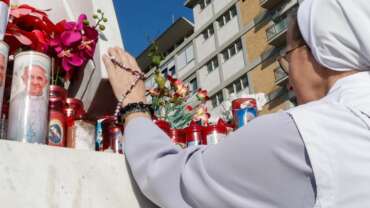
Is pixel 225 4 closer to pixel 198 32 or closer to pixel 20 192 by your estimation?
pixel 198 32

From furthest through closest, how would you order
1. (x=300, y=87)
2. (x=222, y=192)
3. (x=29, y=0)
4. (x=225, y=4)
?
(x=225, y=4)
(x=29, y=0)
(x=300, y=87)
(x=222, y=192)

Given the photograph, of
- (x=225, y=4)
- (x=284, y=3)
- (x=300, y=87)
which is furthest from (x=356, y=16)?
(x=225, y=4)

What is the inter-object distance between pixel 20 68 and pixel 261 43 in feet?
57.7

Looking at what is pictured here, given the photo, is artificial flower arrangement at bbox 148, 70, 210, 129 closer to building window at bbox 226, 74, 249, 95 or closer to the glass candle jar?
the glass candle jar

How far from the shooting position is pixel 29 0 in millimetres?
1700

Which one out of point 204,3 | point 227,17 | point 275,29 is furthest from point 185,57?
point 275,29

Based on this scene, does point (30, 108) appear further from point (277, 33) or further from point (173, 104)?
point (277, 33)

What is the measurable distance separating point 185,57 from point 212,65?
7.57ft

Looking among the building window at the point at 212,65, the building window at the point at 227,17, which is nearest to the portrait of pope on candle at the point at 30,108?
the building window at the point at 212,65

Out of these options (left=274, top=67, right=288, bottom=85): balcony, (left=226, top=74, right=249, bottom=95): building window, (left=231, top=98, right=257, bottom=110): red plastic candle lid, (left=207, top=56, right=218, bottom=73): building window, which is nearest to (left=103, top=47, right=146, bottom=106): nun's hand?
(left=231, top=98, right=257, bottom=110): red plastic candle lid

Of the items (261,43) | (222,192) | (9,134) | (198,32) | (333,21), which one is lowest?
(222,192)

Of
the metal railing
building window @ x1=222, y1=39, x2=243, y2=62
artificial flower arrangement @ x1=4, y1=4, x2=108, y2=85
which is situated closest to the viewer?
artificial flower arrangement @ x1=4, y1=4, x2=108, y2=85

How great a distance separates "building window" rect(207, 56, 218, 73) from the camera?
20812mm

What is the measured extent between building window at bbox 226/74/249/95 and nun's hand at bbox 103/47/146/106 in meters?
17.5
